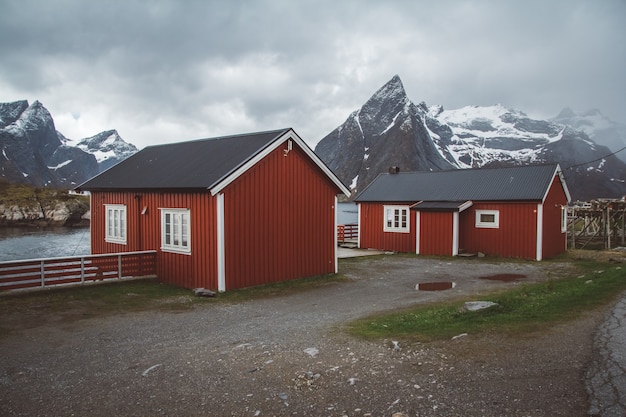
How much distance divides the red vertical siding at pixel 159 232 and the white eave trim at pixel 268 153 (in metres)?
0.64

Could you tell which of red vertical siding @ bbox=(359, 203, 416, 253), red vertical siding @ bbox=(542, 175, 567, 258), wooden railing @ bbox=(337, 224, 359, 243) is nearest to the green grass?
red vertical siding @ bbox=(359, 203, 416, 253)

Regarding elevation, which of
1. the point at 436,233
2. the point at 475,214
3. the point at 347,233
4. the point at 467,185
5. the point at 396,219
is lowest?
the point at 347,233

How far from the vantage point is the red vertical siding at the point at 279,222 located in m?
15.2

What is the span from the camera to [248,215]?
51.0ft

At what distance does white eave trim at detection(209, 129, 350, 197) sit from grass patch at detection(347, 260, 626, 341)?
655 centimetres

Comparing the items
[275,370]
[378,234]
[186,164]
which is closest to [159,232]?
[186,164]

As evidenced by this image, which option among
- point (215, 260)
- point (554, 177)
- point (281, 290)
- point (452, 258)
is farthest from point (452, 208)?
point (215, 260)

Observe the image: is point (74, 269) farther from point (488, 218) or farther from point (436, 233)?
point (488, 218)

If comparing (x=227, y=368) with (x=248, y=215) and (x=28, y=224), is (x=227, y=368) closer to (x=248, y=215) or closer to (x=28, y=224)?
(x=248, y=215)

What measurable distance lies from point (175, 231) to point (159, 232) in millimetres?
963

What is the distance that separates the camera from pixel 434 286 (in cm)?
1568

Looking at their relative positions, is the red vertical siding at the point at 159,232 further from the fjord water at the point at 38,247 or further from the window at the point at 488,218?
the window at the point at 488,218

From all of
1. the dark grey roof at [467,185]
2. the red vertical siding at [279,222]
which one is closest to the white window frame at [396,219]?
the dark grey roof at [467,185]

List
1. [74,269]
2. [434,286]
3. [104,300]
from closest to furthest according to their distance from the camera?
[104,300], [74,269], [434,286]
